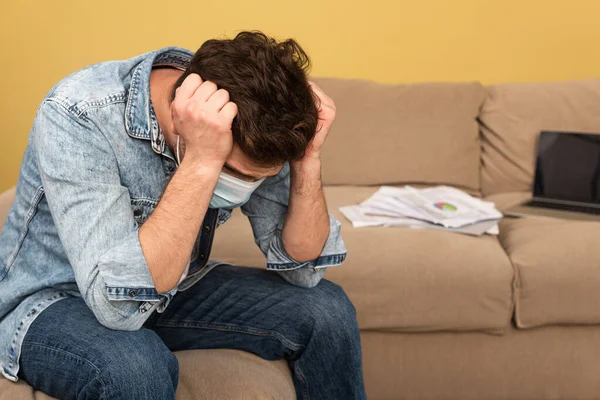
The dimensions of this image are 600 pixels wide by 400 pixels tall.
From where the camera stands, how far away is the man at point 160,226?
3.72 feet

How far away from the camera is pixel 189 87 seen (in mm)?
1159

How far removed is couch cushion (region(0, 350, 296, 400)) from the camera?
1251 mm

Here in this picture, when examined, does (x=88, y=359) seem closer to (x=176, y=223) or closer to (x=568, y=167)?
(x=176, y=223)

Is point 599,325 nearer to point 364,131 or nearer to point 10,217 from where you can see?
point 364,131

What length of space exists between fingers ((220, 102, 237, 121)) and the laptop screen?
1595 millimetres

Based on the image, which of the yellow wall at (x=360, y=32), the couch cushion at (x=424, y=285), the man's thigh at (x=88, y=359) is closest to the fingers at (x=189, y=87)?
the man's thigh at (x=88, y=359)

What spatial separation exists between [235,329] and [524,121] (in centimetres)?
156

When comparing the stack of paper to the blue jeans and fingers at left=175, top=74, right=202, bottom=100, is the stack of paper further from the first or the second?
fingers at left=175, top=74, right=202, bottom=100

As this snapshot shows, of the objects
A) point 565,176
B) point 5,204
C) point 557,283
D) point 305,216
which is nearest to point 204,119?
point 305,216

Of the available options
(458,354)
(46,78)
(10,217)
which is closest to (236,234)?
(458,354)

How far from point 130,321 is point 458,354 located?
1.09 metres

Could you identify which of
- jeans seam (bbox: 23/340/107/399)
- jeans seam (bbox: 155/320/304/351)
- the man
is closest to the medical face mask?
the man

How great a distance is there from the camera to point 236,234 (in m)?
2.06

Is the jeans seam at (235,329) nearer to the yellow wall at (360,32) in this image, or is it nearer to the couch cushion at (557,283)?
the couch cushion at (557,283)
